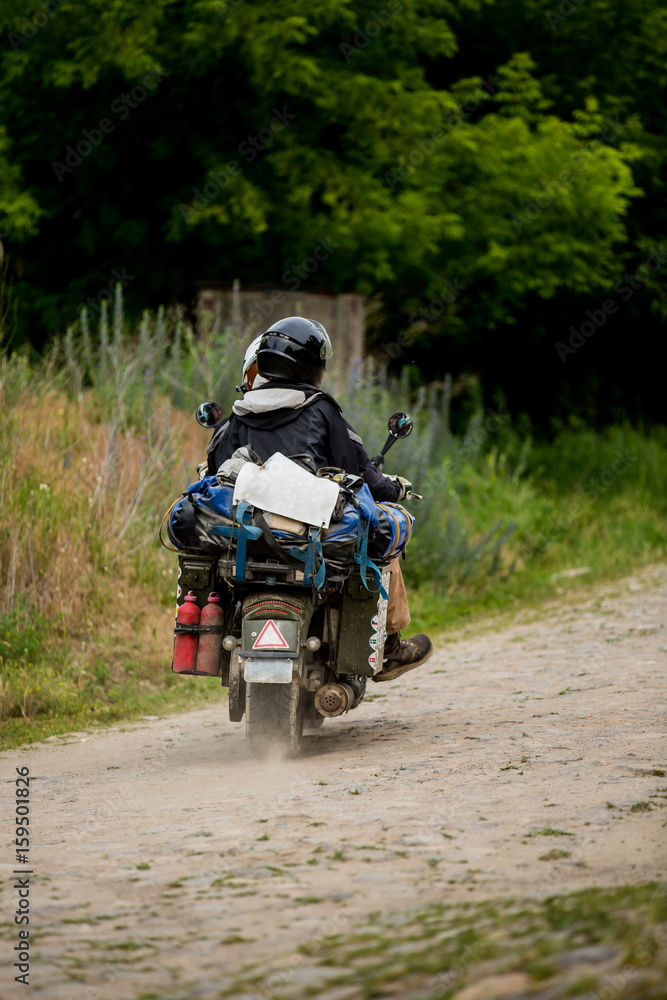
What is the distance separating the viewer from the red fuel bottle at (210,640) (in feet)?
18.0

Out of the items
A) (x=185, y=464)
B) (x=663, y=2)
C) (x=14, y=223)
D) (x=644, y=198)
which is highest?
(x=663, y=2)

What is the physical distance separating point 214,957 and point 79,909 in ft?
1.94

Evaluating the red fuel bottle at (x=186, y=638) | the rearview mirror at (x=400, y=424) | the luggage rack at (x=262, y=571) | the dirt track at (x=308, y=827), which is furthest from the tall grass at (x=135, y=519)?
the rearview mirror at (x=400, y=424)

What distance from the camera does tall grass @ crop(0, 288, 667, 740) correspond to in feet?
26.0

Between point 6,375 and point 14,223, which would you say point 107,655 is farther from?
point 14,223

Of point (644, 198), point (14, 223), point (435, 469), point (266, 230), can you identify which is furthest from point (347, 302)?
point (644, 198)

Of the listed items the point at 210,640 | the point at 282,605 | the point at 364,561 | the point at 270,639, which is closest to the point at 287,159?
the point at 364,561

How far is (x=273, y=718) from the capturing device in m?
5.33

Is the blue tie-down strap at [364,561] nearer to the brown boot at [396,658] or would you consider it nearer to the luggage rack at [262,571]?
the luggage rack at [262,571]

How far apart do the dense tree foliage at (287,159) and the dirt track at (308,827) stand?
9083 millimetres

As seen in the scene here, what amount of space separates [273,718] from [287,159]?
10751mm

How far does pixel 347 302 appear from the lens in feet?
48.3

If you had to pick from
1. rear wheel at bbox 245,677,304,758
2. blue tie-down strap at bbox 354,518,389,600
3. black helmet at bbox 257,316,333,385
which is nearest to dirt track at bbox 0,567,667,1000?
rear wheel at bbox 245,677,304,758

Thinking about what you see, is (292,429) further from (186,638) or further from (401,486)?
(186,638)
